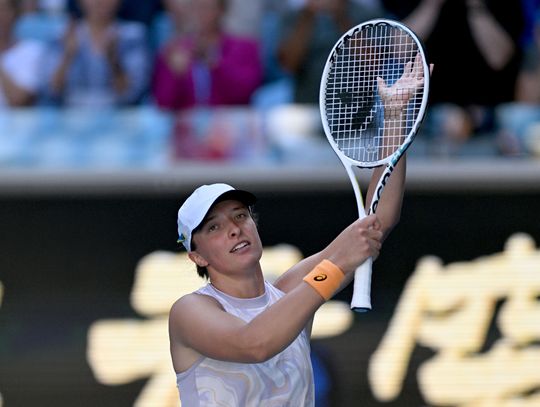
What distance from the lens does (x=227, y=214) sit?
360 centimetres

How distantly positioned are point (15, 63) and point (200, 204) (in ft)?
12.7

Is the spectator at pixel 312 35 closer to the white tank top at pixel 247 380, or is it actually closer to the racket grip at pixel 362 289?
the white tank top at pixel 247 380

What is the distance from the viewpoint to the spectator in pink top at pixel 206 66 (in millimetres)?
6988

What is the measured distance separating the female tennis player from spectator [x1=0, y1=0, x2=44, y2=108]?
11.8 feet

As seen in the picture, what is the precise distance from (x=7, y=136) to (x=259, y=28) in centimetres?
154

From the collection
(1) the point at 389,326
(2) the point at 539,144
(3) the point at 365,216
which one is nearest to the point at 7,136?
(1) the point at 389,326

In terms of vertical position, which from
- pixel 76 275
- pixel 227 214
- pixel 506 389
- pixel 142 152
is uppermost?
pixel 227 214

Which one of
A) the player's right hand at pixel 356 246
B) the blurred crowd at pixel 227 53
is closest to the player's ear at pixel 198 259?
the player's right hand at pixel 356 246

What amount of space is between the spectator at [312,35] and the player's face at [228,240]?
11.1 feet

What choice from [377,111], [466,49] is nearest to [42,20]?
[466,49]

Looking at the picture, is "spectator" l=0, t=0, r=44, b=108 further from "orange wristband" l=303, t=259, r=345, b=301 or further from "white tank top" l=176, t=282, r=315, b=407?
"orange wristband" l=303, t=259, r=345, b=301

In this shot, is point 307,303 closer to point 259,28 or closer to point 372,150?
point 372,150

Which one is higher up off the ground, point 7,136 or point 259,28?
point 259,28

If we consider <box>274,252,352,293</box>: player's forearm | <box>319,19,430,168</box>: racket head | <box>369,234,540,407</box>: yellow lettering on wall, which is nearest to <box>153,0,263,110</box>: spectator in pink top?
<box>369,234,540,407</box>: yellow lettering on wall
